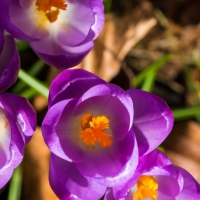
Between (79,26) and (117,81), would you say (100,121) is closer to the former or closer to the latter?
(79,26)

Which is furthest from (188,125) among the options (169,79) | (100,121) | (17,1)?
(17,1)

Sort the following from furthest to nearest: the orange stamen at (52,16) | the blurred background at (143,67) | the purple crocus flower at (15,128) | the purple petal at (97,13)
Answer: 1. the blurred background at (143,67)
2. the orange stamen at (52,16)
3. the purple petal at (97,13)
4. the purple crocus flower at (15,128)

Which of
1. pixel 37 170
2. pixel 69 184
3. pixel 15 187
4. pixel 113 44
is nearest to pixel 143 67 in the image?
pixel 113 44

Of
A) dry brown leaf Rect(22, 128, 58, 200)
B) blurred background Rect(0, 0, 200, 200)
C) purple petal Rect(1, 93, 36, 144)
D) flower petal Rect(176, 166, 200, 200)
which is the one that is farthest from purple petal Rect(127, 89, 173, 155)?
dry brown leaf Rect(22, 128, 58, 200)

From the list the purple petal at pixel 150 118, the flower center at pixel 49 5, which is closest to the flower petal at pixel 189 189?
the purple petal at pixel 150 118

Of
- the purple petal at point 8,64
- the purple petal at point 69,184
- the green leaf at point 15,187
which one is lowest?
the green leaf at point 15,187

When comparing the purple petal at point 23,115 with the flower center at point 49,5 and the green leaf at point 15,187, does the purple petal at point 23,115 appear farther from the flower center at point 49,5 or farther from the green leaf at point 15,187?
the green leaf at point 15,187

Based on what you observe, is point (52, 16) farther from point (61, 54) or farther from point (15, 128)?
point (15, 128)
